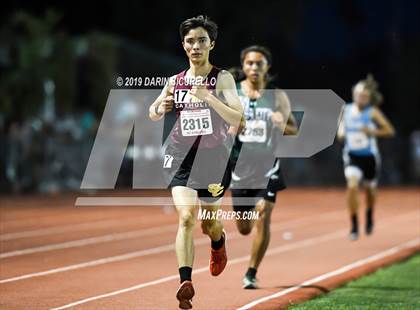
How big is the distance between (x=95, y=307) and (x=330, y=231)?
9947mm

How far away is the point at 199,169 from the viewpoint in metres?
7.56

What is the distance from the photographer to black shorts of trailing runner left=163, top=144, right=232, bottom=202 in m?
7.51

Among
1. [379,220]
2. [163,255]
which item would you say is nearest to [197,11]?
[379,220]

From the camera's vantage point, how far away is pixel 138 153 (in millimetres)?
31359

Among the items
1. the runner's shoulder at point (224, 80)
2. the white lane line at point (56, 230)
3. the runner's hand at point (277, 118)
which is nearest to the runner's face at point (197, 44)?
the runner's shoulder at point (224, 80)

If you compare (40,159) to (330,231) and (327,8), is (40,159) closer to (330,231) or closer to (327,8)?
(330,231)

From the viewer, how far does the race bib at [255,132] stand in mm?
9734

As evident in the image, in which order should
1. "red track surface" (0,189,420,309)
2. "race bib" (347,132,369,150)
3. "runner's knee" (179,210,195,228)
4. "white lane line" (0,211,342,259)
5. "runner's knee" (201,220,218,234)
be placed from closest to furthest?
1. "runner's knee" (179,210,195,228)
2. "runner's knee" (201,220,218,234)
3. "red track surface" (0,189,420,309)
4. "white lane line" (0,211,342,259)
5. "race bib" (347,132,369,150)

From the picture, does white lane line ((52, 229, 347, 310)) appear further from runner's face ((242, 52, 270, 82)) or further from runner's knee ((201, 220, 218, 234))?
runner's face ((242, 52, 270, 82))

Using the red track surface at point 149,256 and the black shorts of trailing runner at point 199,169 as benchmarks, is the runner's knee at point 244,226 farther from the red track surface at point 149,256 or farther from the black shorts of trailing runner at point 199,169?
the black shorts of trailing runner at point 199,169

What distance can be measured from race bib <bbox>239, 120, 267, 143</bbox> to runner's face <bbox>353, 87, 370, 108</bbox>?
5.48m

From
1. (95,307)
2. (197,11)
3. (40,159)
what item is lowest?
(95,307)

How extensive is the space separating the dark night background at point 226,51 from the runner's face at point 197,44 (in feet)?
45.7

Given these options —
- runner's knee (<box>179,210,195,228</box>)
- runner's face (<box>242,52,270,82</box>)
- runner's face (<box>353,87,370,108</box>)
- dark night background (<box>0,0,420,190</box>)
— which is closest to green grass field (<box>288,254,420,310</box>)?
runner's knee (<box>179,210,195,228</box>)
